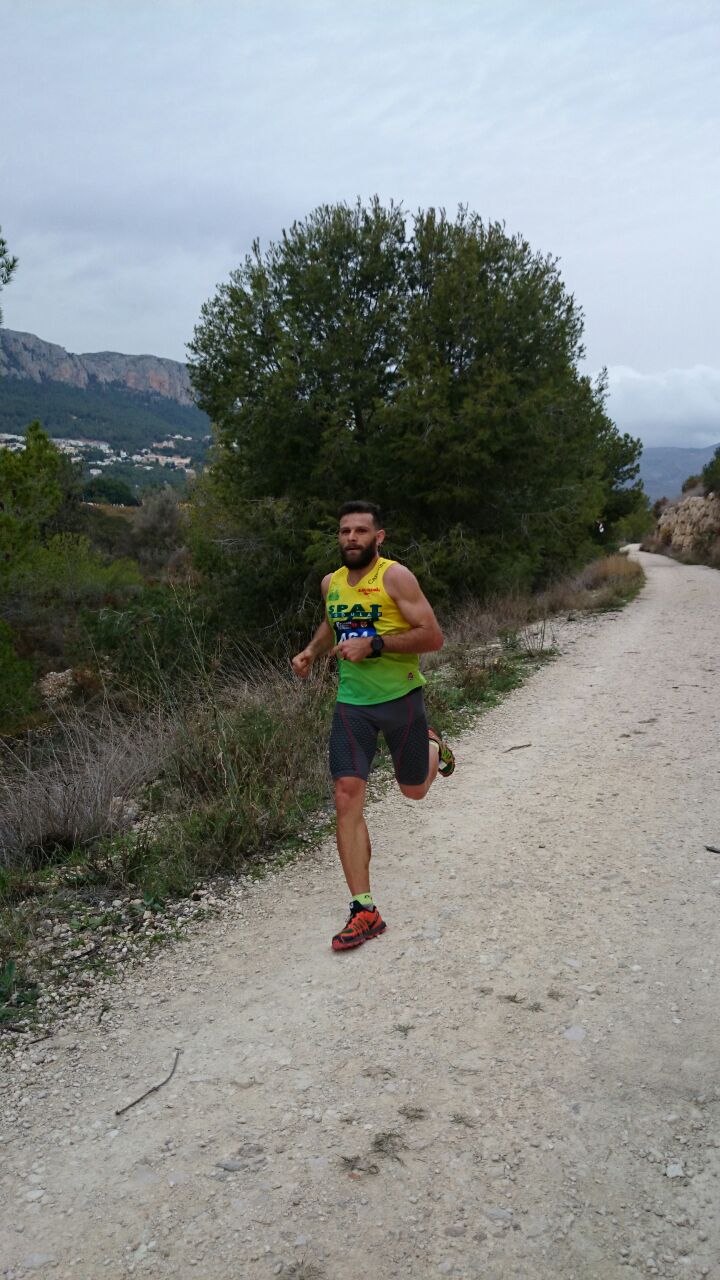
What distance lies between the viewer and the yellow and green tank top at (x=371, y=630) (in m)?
3.54

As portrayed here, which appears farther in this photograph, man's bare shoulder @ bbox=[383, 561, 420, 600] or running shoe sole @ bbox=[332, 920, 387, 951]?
man's bare shoulder @ bbox=[383, 561, 420, 600]

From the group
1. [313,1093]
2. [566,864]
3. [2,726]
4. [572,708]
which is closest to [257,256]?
[2,726]

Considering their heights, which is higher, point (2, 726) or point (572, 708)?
point (572, 708)

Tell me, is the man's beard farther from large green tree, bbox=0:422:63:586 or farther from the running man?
large green tree, bbox=0:422:63:586

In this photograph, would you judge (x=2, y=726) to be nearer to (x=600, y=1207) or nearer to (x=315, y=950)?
(x=315, y=950)

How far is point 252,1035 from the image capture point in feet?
9.42

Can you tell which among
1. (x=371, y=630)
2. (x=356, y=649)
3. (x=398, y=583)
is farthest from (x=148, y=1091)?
(x=398, y=583)

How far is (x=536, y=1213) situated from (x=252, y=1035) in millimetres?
1210

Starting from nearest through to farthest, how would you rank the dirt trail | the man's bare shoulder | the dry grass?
the dirt trail → the man's bare shoulder → the dry grass

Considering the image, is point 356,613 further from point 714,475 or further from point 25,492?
point 714,475

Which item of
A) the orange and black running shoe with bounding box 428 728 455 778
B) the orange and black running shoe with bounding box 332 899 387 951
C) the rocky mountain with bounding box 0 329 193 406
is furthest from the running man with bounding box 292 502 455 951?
the rocky mountain with bounding box 0 329 193 406

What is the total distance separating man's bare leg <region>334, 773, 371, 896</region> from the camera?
345 cm

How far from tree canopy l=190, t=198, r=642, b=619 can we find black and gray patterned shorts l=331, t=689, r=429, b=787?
456 inches

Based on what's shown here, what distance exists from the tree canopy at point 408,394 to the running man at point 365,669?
38.1ft
